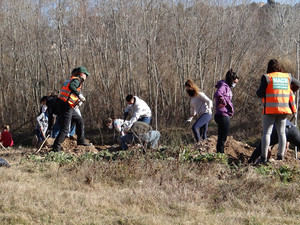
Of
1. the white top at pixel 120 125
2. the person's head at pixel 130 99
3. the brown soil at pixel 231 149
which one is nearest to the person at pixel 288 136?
the brown soil at pixel 231 149

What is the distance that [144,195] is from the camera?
180 inches

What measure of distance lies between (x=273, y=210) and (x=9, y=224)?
2700mm

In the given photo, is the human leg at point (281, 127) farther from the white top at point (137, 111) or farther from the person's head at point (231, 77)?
the white top at point (137, 111)

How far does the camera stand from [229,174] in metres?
5.46

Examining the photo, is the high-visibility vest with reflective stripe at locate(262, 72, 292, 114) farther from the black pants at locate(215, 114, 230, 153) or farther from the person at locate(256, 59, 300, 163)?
the black pants at locate(215, 114, 230, 153)

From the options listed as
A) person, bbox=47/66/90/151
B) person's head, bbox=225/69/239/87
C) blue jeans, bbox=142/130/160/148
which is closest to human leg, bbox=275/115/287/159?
person's head, bbox=225/69/239/87

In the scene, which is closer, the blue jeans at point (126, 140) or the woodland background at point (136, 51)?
the blue jeans at point (126, 140)

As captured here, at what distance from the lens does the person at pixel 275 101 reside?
217 inches

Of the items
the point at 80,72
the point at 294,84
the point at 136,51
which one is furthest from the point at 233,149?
the point at 136,51

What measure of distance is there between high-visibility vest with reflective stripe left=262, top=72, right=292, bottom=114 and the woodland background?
644cm

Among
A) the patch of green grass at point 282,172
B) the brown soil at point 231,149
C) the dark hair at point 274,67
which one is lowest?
the brown soil at point 231,149

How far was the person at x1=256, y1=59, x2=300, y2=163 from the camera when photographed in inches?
217

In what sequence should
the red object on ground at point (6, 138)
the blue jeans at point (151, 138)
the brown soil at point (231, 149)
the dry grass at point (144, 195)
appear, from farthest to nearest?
the red object on ground at point (6, 138), the blue jeans at point (151, 138), the brown soil at point (231, 149), the dry grass at point (144, 195)

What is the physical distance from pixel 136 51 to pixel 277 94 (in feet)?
28.7
